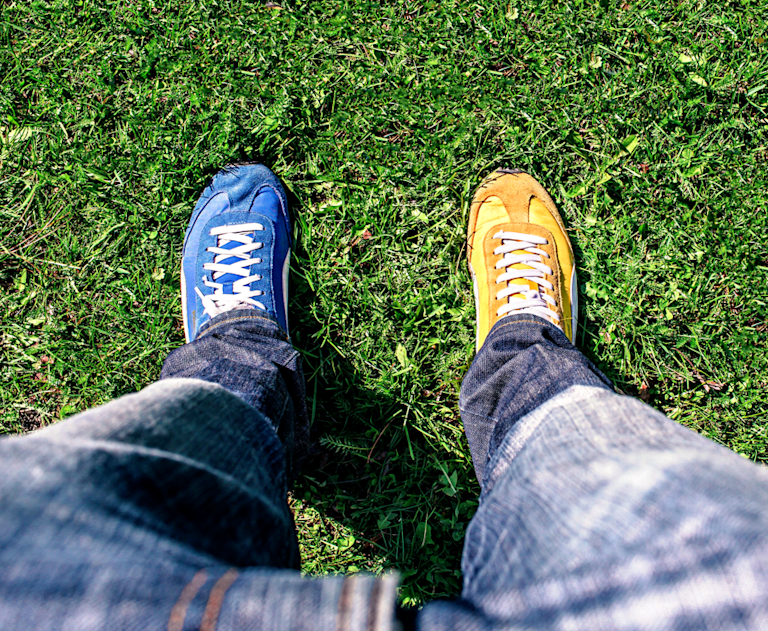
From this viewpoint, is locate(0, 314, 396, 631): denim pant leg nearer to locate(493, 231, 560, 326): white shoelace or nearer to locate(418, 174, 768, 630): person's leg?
locate(418, 174, 768, 630): person's leg

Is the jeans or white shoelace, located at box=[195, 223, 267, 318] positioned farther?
white shoelace, located at box=[195, 223, 267, 318]

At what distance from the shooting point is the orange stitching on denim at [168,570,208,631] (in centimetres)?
69

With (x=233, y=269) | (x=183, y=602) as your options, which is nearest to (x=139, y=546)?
(x=183, y=602)

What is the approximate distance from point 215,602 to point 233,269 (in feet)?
5.80

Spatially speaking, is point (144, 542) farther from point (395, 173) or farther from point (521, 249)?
point (521, 249)

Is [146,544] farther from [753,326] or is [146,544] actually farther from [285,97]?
[753,326]

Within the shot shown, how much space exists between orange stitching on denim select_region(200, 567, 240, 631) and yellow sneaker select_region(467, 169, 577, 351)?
5.55ft

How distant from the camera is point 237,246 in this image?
234cm

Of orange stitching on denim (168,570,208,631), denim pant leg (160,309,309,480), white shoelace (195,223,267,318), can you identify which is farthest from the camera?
white shoelace (195,223,267,318)

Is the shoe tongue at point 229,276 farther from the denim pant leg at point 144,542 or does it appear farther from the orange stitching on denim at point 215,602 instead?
the orange stitching on denim at point 215,602

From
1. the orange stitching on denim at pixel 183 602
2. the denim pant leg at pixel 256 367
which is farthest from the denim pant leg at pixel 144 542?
the denim pant leg at pixel 256 367

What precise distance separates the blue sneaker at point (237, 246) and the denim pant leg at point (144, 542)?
117cm

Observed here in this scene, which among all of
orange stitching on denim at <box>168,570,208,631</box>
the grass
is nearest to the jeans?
orange stitching on denim at <box>168,570,208,631</box>

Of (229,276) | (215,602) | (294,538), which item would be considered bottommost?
(294,538)
